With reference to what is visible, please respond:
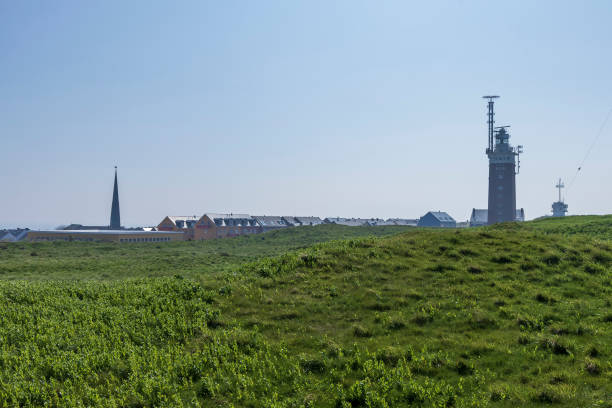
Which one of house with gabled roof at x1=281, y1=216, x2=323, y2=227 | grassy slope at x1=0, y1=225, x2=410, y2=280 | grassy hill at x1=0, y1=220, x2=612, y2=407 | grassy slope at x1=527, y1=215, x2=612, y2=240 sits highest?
grassy slope at x1=527, y1=215, x2=612, y2=240

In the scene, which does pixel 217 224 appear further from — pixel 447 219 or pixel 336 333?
pixel 336 333

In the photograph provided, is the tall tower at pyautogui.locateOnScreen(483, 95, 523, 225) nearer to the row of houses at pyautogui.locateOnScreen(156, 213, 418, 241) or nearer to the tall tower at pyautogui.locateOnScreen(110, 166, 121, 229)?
the row of houses at pyautogui.locateOnScreen(156, 213, 418, 241)

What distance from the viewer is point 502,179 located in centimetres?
11031

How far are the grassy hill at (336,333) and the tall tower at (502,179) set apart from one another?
8821 centimetres

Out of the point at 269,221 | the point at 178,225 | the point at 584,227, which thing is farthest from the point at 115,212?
the point at 584,227

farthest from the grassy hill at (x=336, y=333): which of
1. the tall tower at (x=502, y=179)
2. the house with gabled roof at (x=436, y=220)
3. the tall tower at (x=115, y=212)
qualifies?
the house with gabled roof at (x=436, y=220)

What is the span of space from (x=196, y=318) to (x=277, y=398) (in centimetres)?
711

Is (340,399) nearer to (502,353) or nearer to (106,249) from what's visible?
(502,353)

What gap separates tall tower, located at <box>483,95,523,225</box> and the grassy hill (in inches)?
3473

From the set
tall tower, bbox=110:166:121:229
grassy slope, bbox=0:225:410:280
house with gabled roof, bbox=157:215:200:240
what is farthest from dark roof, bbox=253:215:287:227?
tall tower, bbox=110:166:121:229

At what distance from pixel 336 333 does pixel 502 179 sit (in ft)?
349

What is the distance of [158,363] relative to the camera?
14.9m

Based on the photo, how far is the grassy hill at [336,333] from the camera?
41.4 feet

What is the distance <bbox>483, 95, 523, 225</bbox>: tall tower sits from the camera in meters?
109
